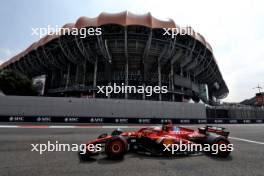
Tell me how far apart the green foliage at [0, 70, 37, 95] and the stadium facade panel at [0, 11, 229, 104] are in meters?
8.13

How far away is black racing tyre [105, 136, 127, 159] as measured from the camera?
15.6 ft

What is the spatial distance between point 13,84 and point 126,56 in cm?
2554

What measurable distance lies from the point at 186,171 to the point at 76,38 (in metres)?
36.2

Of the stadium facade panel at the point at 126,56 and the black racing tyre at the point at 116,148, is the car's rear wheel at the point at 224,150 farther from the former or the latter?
the stadium facade panel at the point at 126,56

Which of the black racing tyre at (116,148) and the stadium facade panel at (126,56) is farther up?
the stadium facade panel at (126,56)

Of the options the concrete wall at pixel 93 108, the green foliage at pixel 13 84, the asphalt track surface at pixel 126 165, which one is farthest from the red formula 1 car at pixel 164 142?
the green foliage at pixel 13 84

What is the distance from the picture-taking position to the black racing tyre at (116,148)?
475 cm

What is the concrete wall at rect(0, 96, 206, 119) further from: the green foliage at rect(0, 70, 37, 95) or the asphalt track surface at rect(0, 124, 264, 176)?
the asphalt track surface at rect(0, 124, 264, 176)

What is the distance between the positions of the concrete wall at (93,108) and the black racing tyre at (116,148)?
20789 millimetres

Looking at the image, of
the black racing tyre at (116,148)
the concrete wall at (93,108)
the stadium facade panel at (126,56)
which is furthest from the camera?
the stadium facade panel at (126,56)

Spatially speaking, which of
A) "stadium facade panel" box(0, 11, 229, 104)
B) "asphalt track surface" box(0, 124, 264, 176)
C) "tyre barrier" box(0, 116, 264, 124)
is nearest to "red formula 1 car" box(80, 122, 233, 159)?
"asphalt track surface" box(0, 124, 264, 176)

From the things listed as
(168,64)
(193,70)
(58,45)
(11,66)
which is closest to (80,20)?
(58,45)

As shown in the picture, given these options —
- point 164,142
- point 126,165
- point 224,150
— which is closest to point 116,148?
point 126,165

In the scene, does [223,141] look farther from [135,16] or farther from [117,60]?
[117,60]
